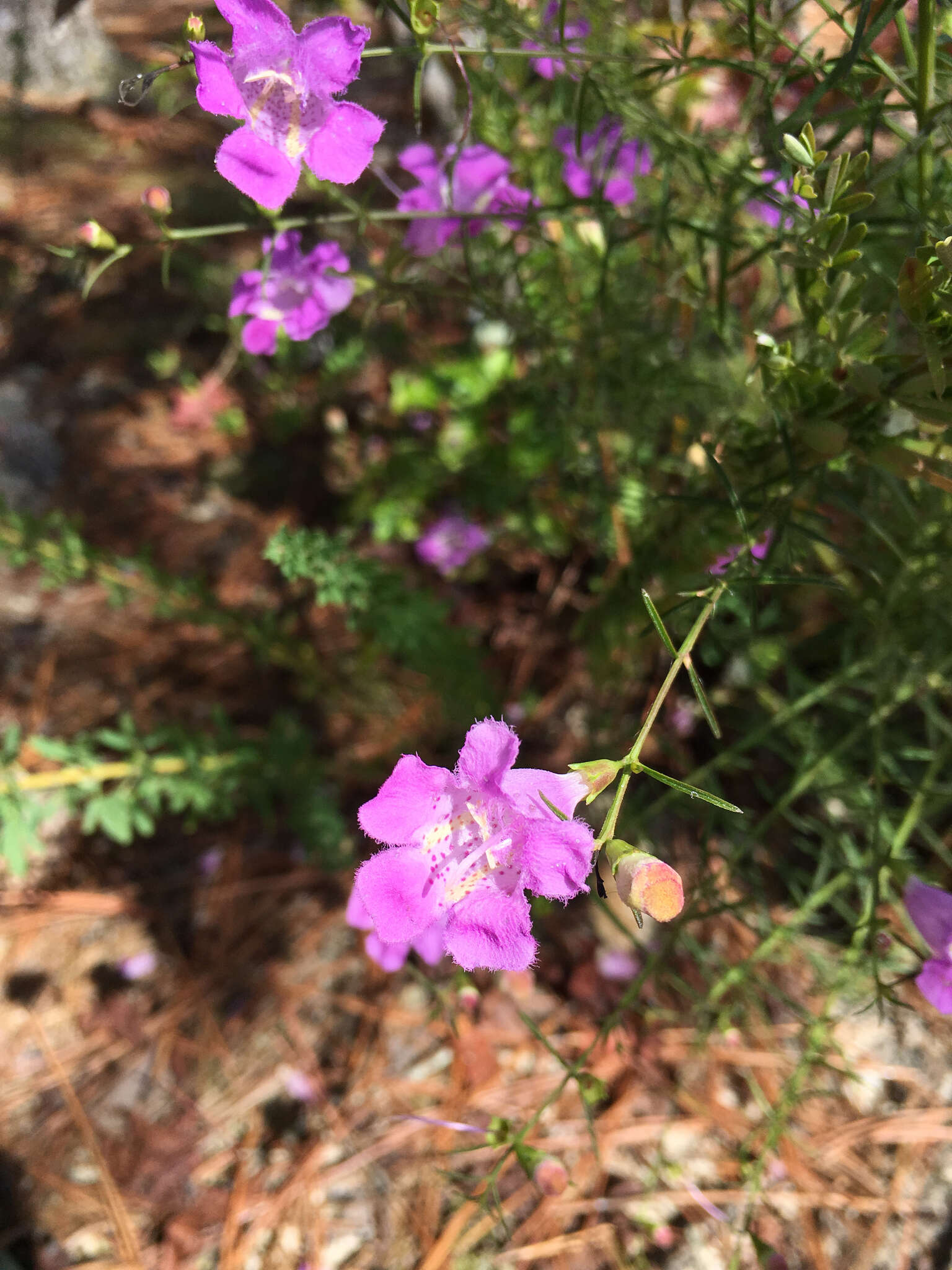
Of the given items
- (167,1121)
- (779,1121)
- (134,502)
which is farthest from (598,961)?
(134,502)

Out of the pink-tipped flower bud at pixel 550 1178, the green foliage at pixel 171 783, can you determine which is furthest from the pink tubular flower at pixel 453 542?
the pink-tipped flower bud at pixel 550 1178

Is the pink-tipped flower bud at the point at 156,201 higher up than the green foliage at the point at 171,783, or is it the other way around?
the pink-tipped flower bud at the point at 156,201

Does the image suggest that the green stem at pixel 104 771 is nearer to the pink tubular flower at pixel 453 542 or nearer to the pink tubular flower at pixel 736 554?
the pink tubular flower at pixel 453 542

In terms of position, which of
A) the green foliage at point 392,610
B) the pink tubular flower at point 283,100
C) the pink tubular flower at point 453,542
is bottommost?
the pink tubular flower at point 453,542

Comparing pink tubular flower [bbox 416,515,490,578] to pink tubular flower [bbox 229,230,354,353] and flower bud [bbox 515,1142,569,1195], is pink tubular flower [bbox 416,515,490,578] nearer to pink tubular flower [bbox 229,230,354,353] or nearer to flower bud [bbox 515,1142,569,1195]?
pink tubular flower [bbox 229,230,354,353]

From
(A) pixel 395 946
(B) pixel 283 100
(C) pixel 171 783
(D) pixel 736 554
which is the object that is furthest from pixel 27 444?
(D) pixel 736 554

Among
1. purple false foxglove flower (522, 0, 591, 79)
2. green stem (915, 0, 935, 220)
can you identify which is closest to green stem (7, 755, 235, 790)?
purple false foxglove flower (522, 0, 591, 79)
